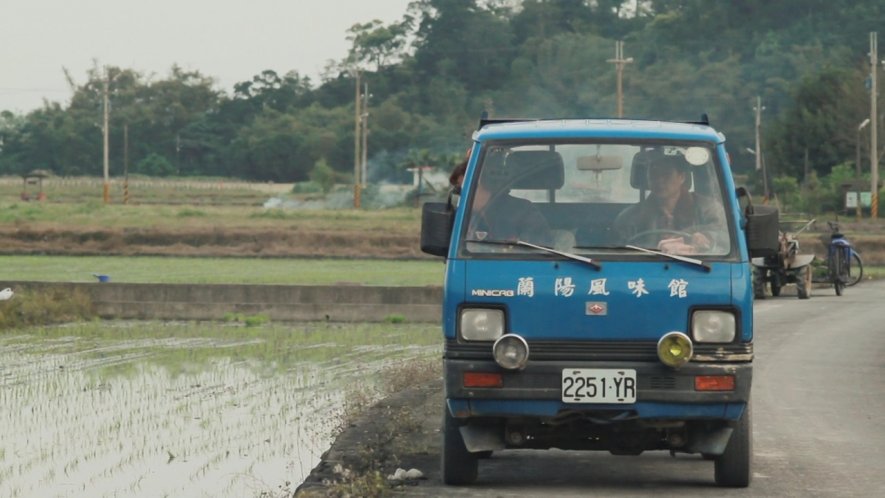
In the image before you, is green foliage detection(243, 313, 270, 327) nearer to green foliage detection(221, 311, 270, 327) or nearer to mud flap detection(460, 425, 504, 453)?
green foliage detection(221, 311, 270, 327)

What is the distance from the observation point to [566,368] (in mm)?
8320

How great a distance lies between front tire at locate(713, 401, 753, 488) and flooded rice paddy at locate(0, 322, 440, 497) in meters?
2.52

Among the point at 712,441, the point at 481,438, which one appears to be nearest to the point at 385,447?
the point at 481,438

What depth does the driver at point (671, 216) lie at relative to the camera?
28.5ft

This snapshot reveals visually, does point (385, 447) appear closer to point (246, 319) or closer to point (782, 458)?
point (782, 458)

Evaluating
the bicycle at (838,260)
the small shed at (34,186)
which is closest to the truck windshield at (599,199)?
the bicycle at (838,260)

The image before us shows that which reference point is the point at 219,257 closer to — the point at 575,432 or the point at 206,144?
the point at 575,432

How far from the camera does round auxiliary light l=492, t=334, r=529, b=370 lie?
→ 27.2 feet

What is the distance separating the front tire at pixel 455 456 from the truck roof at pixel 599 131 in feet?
5.36

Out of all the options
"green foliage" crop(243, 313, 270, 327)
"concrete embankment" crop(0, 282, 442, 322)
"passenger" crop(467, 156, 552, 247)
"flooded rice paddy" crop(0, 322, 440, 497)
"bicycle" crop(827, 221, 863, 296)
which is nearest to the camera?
"passenger" crop(467, 156, 552, 247)

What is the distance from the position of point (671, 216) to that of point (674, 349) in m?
0.91

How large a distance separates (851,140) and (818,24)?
1586 inches

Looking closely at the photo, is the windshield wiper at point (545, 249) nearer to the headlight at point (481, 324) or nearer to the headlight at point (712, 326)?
the headlight at point (481, 324)

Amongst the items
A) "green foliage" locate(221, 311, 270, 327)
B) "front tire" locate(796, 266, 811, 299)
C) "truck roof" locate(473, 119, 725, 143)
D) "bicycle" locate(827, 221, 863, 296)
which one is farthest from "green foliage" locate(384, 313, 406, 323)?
"truck roof" locate(473, 119, 725, 143)
